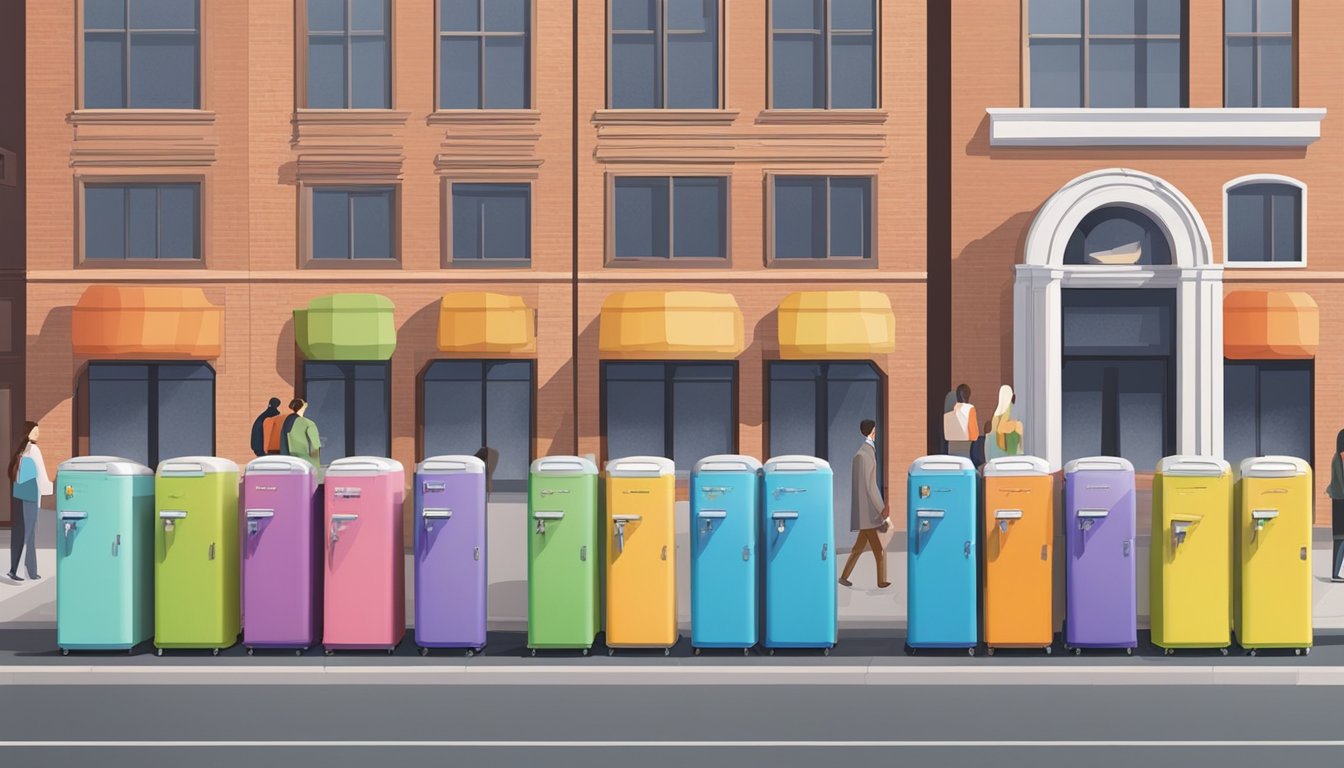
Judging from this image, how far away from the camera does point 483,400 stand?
2806 cm

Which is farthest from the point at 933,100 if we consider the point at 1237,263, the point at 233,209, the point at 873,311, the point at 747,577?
the point at 747,577

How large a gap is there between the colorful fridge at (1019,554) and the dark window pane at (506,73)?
16889mm

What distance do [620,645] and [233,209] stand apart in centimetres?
1722

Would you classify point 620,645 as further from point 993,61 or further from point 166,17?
point 166,17

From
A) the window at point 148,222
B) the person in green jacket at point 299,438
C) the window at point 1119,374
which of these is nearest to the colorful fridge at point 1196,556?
the person in green jacket at point 299,438

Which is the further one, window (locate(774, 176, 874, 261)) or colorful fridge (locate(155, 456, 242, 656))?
window (locate(774, 176, 874, 261))

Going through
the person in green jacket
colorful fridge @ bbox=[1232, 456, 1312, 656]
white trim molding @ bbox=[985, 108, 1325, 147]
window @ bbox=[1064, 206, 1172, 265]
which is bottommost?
colorful fridge @ bbox=[1232, 456, 1312, 656]

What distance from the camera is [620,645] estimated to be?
520 inches

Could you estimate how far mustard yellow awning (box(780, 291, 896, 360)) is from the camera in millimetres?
27172

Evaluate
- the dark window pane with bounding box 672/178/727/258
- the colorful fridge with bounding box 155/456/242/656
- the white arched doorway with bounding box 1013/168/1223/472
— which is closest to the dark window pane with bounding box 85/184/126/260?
the dark window pane with bounding box 672/178/727/258

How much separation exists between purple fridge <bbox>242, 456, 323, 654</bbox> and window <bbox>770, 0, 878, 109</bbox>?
1664 centimetres

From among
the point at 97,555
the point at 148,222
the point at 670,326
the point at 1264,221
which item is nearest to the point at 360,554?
the point at 97,555

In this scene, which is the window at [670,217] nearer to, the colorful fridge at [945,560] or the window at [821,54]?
the window at [821,54]

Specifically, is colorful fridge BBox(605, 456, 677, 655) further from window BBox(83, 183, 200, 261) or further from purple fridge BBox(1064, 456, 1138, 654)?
window BBox(83, 183, 200, 261)
